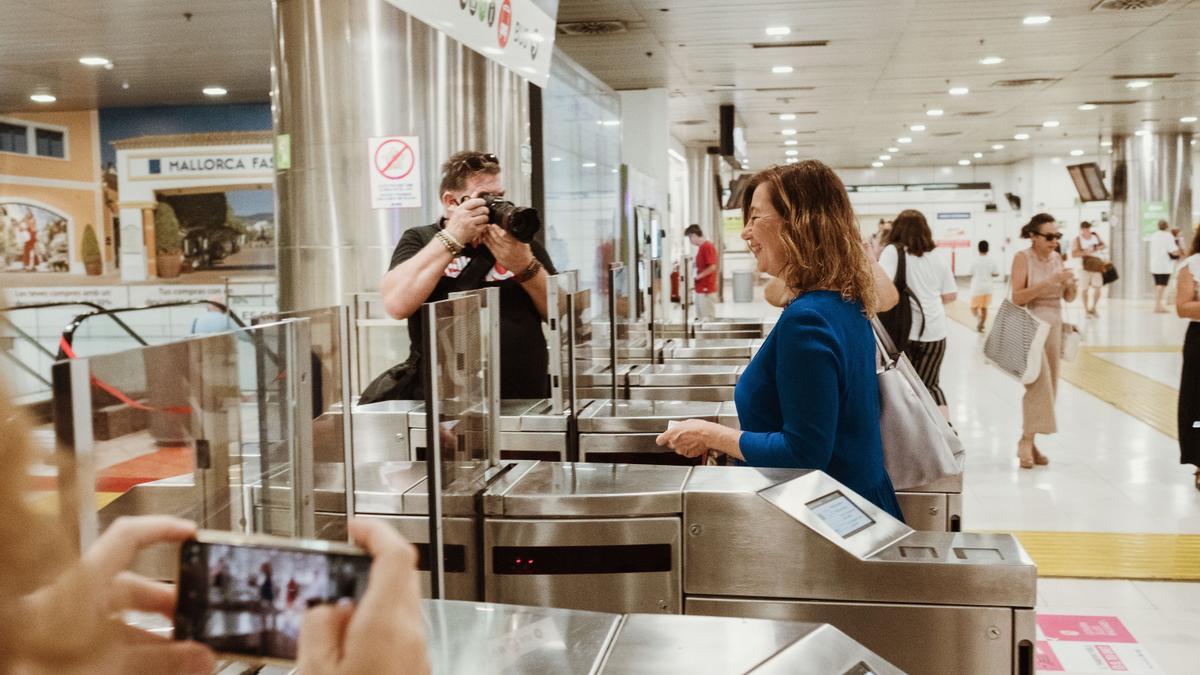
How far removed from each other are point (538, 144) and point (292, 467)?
8014 millimetres

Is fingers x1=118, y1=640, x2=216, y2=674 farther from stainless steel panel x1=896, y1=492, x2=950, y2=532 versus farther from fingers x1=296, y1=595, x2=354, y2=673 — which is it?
stainless steel panel x1=896, y1=492, x2=950, y2=532

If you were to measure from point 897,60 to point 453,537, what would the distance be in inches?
482

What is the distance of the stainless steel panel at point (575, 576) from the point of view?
2.23 metres

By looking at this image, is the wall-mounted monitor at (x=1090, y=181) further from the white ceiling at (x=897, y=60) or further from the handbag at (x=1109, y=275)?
the handbag at (x=1109, y=275)

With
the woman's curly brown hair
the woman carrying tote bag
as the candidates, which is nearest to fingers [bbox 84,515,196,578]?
the woman's curly brown hair

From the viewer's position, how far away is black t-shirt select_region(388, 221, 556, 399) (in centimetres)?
324

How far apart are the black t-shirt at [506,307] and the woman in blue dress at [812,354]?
940 mm

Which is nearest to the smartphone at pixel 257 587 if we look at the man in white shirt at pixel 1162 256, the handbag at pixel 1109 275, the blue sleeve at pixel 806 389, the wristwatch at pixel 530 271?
the blue sleeve at pixel 806 389

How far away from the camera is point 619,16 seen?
33.4 ft

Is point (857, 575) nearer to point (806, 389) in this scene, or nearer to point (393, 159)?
point (806, 389)

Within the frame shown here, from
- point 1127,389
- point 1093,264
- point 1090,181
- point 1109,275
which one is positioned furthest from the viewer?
point 1090,181

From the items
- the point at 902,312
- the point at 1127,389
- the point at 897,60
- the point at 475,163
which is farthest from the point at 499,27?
the point at 897,60

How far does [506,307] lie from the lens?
3287mm

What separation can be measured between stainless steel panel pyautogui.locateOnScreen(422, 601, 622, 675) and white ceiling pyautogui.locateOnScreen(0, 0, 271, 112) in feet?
29.1
